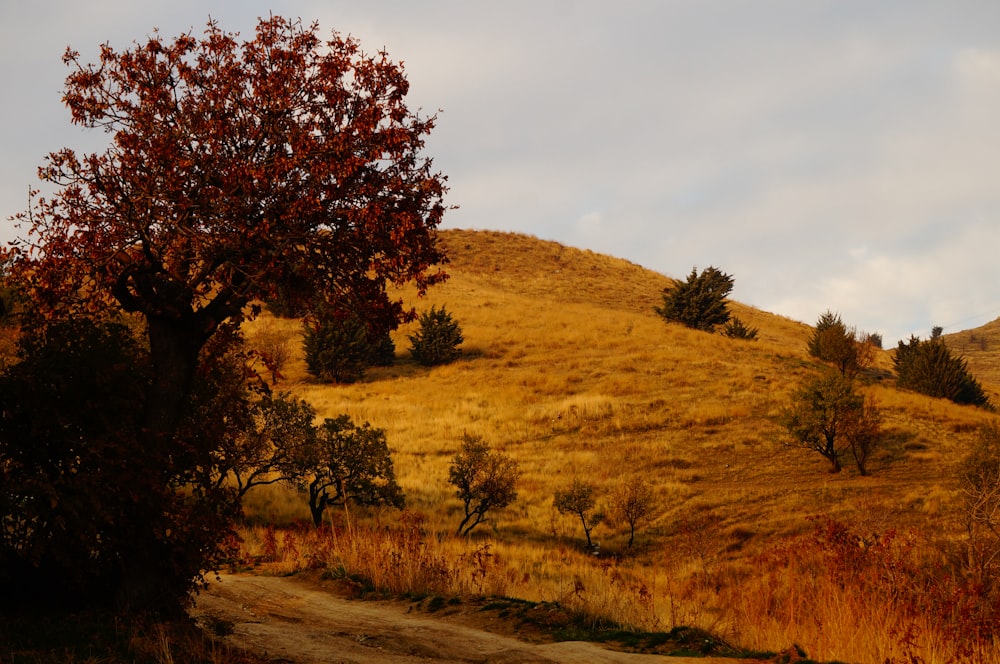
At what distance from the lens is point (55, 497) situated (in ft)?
22.4

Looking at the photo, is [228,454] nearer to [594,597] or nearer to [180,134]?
[180,134]

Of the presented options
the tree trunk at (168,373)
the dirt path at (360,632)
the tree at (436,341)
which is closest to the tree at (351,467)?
the dirt path at (360,632)

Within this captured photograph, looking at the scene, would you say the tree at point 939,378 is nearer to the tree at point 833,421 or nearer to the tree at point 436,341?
the tree at point 833,421

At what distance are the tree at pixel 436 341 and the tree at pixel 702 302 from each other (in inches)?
745

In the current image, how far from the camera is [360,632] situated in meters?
9.70

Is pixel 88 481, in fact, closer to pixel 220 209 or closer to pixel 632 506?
pixel 220 209

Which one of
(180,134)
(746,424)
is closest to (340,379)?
(746,424)

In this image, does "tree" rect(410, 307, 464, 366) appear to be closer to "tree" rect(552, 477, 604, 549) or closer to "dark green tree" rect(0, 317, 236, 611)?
"tree" rect(552, 477, 604, 549)

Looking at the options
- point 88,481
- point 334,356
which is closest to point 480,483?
point 88,481

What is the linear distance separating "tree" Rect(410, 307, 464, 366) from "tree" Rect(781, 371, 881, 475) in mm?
23516

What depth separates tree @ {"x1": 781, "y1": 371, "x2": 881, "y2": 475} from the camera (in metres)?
27.0

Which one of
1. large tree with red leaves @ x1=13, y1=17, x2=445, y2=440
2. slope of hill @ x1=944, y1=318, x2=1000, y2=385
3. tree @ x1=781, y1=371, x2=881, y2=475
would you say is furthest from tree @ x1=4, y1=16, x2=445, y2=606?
slope of hill @ x1=944, y1=318, x2=1000, y2=385

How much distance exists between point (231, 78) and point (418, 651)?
7.03 metres

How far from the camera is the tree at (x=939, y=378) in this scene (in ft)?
137
